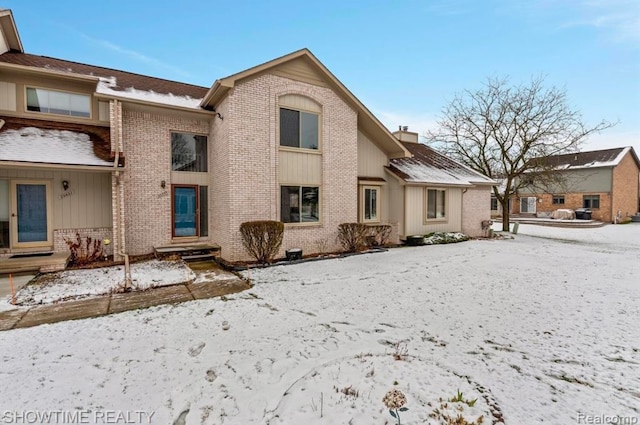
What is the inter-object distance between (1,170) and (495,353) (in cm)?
1251

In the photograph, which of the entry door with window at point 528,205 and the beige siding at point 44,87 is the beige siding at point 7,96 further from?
the entry door with window at point 528,205

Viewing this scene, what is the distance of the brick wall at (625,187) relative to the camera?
90.8 feet

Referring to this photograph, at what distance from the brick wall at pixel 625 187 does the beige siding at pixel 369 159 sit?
27.1m

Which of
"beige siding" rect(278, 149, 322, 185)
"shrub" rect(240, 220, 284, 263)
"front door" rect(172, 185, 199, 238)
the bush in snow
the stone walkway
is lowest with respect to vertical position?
the stone walkway

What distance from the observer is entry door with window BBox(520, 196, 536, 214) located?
1298 inches

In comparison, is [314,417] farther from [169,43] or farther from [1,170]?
[169,43]

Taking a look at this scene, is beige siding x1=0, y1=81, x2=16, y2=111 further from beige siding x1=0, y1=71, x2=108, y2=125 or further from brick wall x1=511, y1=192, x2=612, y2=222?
brick wall x1=511, y1=192, x2=612, y2=222

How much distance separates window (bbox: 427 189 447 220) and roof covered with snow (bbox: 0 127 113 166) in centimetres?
1283

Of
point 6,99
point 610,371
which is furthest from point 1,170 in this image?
point 610,371

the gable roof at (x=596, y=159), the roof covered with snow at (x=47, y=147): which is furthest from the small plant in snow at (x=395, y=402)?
the gable roof at (x=596, y=159)

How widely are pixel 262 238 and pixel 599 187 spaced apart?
111 ft

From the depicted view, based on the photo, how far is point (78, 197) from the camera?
9.24m

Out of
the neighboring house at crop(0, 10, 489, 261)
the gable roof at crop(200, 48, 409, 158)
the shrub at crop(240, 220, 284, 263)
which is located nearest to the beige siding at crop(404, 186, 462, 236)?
the gable roof at crop(200, 48, 409, 158)

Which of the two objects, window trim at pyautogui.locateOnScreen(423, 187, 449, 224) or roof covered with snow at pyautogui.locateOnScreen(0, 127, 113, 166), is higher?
roof covered with snow at pyautogui.locateOnScreen(0, 127, 113, 166)
